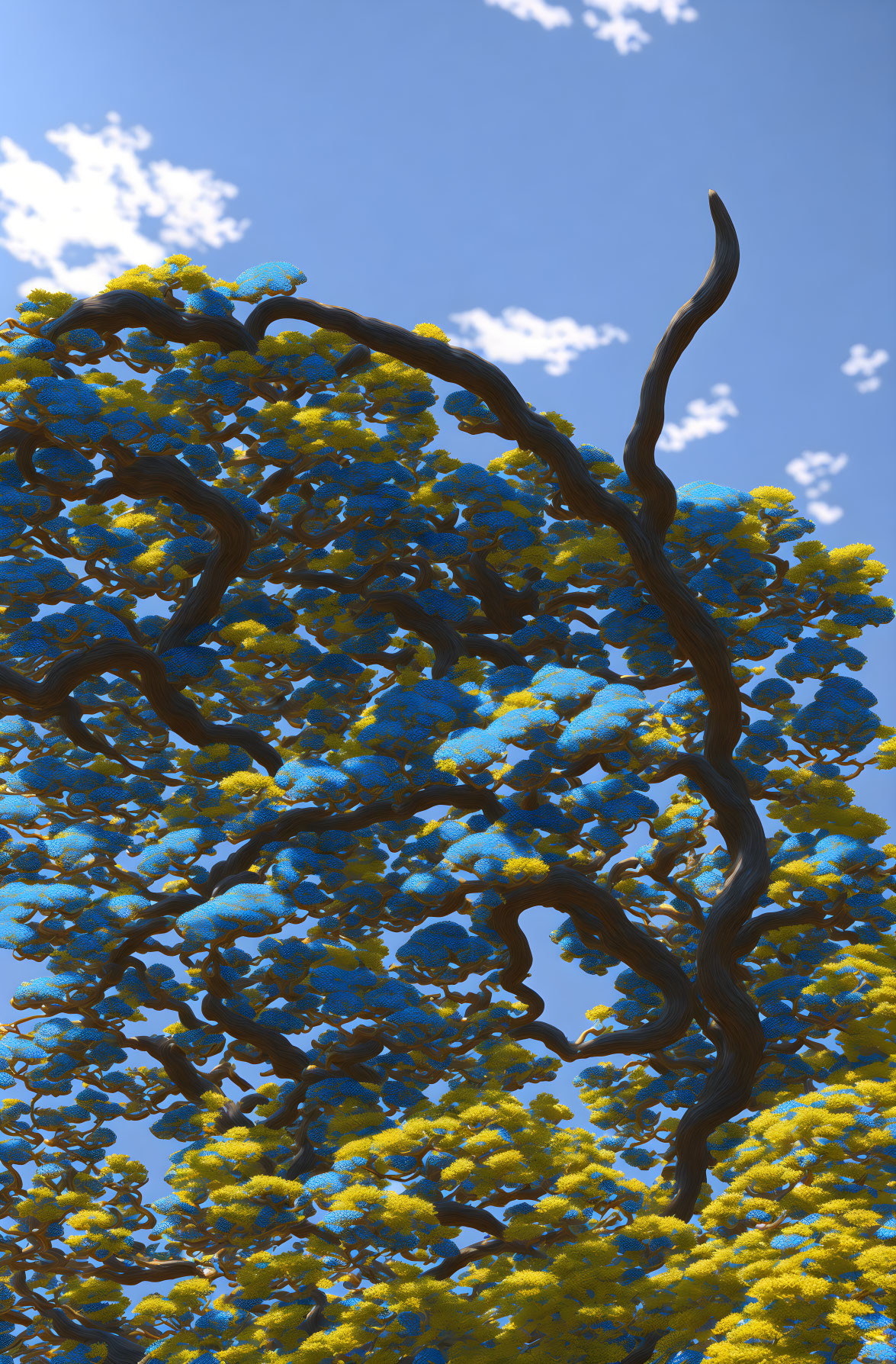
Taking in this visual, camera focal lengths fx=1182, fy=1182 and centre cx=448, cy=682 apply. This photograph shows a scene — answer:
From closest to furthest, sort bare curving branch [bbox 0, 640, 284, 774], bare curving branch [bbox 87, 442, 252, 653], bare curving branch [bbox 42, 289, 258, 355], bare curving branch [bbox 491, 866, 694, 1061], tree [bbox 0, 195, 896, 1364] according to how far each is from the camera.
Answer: tree [bbox 0, 195, 896, 1364], bare curving branch [bbox 491, 866, 694, 1061], bare curving branch [bbox 0, 640, 284, 774], bare curving branch [bbox 87, 442, 252, 653], bare curving branch [bbox 42, 289, 258, 355]

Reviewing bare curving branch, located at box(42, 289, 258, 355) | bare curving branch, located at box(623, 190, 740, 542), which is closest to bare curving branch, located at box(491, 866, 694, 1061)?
bare curving branch, located at box(623, 190, 740, 542)

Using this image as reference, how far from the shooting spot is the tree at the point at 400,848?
611 centimetres

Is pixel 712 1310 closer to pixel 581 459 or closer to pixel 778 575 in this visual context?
pixel 778 575

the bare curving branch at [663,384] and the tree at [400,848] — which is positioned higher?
the bare curving branch at [663,384]

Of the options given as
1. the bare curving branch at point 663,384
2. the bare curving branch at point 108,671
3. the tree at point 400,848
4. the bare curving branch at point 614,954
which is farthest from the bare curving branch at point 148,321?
the bare curving branch at point 614,954

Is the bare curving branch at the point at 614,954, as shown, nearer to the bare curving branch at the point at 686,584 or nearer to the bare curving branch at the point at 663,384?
the bare curving branch at the point at 686,584

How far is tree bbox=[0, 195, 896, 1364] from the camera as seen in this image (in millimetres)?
6109

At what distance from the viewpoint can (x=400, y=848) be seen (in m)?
7.67

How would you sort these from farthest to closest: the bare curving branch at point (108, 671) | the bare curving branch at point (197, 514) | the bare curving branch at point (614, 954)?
the bare curving branch at point (197, 514), the bare curving branch at point (108, 671), the bare curving branch at point (614, 954)

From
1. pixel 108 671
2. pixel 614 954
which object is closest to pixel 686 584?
pixel 614 954

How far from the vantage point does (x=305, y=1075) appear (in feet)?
23.6

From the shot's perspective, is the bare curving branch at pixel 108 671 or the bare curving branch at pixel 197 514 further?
the bare curving branch at pixel 197 514

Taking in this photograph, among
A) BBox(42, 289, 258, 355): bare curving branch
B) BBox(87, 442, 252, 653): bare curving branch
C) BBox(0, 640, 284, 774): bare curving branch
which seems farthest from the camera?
BBox(42, 289, 258, 355): bare curving branch

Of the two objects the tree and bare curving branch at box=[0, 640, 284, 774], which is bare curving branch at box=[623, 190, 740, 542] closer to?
the tree
